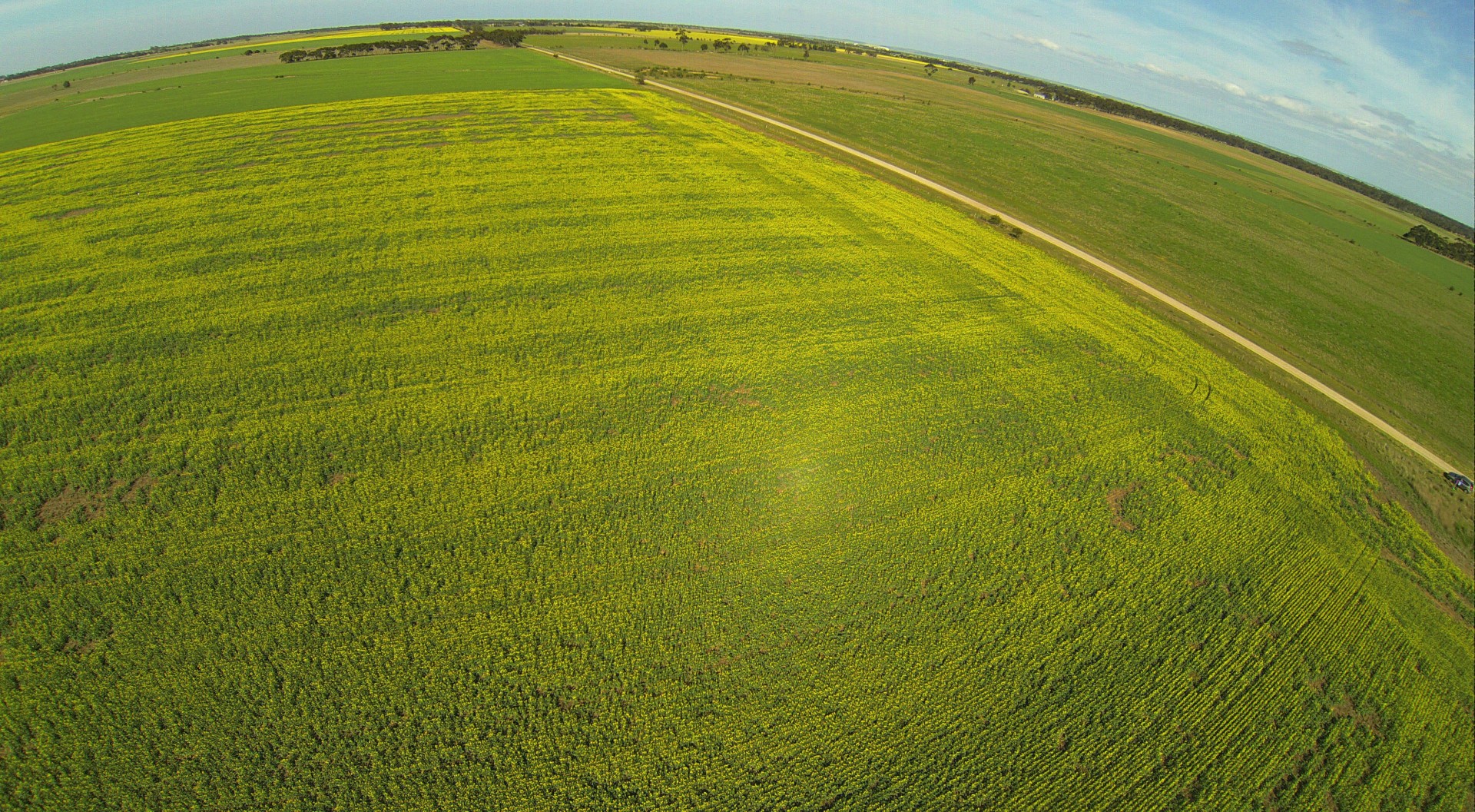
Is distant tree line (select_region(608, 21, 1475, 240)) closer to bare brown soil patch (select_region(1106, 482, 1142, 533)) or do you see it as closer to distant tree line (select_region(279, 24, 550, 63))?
distant tree line (select_region(279, 24, 550, 63))

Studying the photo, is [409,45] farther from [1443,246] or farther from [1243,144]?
[1243,144]

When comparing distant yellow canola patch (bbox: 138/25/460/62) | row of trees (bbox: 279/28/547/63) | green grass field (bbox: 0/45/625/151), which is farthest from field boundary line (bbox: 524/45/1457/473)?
distant yellow canola patch (bbox: 138/25/460/62)

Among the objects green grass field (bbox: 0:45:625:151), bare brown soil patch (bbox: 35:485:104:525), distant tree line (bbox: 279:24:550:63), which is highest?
distant tree line (bbox: 279:24:550:63)

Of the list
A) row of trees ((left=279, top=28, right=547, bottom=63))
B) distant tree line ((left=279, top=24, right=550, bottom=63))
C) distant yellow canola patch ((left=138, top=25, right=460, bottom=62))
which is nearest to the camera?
distant tree line ((left=279, top=24, right=550, bottom=63))

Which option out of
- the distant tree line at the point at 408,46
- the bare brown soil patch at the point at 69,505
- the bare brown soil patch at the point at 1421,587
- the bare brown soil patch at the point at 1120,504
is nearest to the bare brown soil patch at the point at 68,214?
the bare brown soil patch at the point at 69,505

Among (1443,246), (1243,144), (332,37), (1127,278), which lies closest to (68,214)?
(1127,278)

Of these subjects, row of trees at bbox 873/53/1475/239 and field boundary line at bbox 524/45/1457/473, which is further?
row of trees at bbox 873/53/1475/239

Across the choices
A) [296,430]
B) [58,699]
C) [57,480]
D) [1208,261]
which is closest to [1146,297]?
[1208,261]
